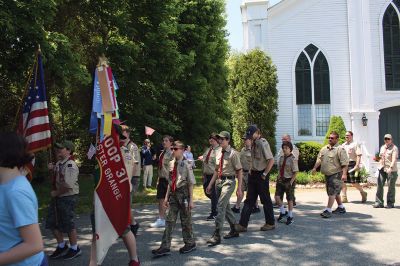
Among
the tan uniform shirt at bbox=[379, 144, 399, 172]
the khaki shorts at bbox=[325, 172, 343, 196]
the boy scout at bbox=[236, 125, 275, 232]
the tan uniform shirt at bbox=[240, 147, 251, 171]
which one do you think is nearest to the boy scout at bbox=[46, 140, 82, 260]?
the boy scout at bbox=[236, 125, 275, 232]

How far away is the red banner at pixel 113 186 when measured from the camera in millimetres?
5418

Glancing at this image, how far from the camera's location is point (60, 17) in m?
12.3

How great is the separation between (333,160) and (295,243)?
3.08 metres

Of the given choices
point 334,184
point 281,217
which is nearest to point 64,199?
point 281,217

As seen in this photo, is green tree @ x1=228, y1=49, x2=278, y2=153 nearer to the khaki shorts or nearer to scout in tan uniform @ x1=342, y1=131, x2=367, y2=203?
scout in tan uniform @ x1=342, y1=131, x2=367, y2=203

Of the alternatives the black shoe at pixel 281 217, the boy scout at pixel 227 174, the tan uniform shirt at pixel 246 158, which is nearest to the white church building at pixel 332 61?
the tan uniform shirt at pixel 246 158

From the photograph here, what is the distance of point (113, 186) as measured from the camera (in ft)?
17.8

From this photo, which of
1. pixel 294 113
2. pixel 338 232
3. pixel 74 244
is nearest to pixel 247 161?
pixel 338 232

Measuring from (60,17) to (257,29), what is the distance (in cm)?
973

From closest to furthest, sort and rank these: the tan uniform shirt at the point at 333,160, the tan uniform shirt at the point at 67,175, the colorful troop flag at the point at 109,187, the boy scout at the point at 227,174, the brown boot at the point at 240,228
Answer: the colorful troop flag at the point at 109,187, the tan uniform shirt at the point at 67,175, the boy scout at the point at 227,174, the brown boot at the point at 240,228, the tan uniform shirt at the point at 333,160

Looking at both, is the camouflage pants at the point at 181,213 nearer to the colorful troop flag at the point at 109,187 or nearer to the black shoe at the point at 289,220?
the colorful troop flag at the point at 109,187

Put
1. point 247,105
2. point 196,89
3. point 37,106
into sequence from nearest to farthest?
1. point 37,106
2. point 247,105
3. point 196,89

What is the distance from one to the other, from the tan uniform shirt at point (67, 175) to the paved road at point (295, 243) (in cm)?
115

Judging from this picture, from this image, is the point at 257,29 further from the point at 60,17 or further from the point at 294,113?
the point at 60,17
